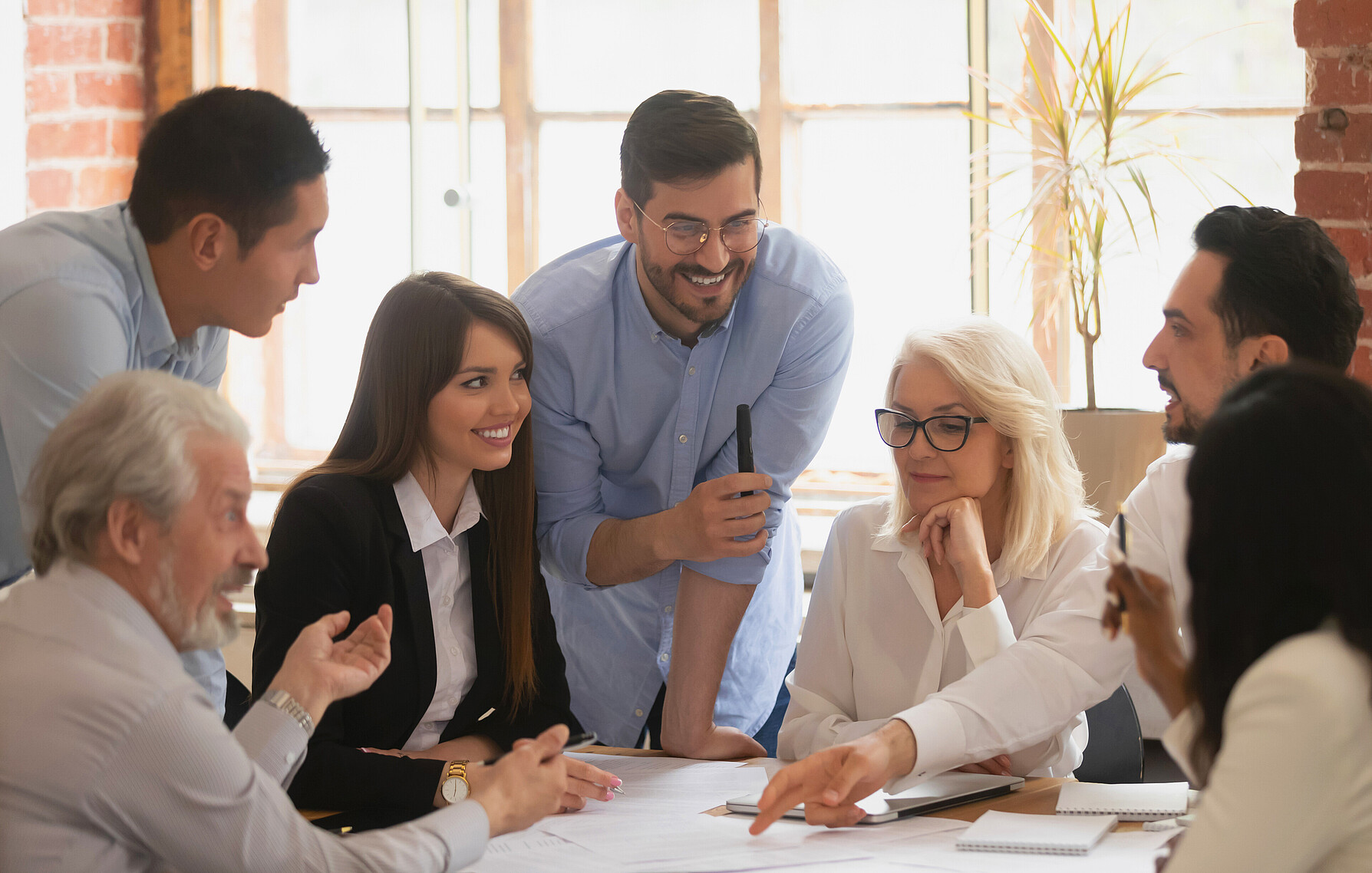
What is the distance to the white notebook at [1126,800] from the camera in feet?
4.81

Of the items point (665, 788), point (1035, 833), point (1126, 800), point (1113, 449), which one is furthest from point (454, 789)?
point (1113, 449)

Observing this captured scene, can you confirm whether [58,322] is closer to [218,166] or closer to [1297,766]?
[218,166]

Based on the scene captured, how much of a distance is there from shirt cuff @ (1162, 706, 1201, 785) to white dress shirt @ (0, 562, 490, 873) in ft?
2.65

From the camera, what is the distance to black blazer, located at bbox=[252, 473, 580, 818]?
172cm

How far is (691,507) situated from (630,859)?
0.65m

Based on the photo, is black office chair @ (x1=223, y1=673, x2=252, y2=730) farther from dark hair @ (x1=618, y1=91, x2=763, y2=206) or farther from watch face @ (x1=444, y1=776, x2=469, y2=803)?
dark hair @ (x1=618, y1=91, x2=763, y2=206)

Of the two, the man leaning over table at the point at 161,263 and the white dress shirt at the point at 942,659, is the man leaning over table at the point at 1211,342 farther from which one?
the man leaning over table at the point at 161,263

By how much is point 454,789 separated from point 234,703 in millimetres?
599

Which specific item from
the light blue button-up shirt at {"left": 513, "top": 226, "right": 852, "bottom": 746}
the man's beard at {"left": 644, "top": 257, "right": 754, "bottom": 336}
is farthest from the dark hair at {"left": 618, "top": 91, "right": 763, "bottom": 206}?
the light blue button-up shirt at {"left": 513, "top": 226, "right": 852, "bottom": 746}

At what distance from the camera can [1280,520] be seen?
3.11 ft

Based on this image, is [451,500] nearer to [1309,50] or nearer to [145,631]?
[145,631]

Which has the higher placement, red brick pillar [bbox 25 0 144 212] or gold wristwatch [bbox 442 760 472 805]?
red brick pillar [bbox 25 0 144 212]

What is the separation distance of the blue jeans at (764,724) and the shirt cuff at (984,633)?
1.91 feet

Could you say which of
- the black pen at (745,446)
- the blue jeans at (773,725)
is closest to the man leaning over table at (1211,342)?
the black pen at (745,446)
